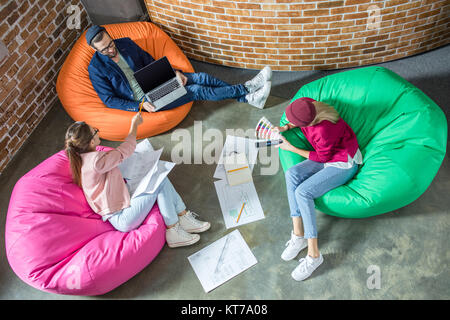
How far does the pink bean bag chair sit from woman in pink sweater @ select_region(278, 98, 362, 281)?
39.2 inches

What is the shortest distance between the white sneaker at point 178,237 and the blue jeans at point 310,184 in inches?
31.5

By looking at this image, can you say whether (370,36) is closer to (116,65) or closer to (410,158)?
(410,158)

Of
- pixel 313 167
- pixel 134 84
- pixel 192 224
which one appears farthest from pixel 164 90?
pixel 313 167

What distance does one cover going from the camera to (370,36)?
3.14 m

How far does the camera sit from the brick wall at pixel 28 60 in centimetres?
301

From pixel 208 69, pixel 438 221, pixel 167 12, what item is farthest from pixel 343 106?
pixel 167 12

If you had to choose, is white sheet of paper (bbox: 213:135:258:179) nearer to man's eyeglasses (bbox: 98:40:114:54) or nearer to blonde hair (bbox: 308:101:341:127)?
blonde hair (bbox: 308:101:341:127)

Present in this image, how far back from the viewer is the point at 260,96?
324 cm

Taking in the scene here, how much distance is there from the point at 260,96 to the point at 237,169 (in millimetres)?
748

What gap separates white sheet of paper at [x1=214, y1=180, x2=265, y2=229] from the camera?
9.14 ft

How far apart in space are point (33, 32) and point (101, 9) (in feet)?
2.45

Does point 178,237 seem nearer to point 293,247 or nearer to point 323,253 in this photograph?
point 293,247

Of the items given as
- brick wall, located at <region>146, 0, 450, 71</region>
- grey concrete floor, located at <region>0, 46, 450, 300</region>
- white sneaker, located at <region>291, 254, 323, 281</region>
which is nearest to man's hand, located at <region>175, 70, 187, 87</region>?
brick wall, located at <region>146, 0, 450, 71</region>

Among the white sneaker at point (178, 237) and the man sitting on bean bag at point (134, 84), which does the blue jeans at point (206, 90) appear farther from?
the white sneaker at point (178, 237)
